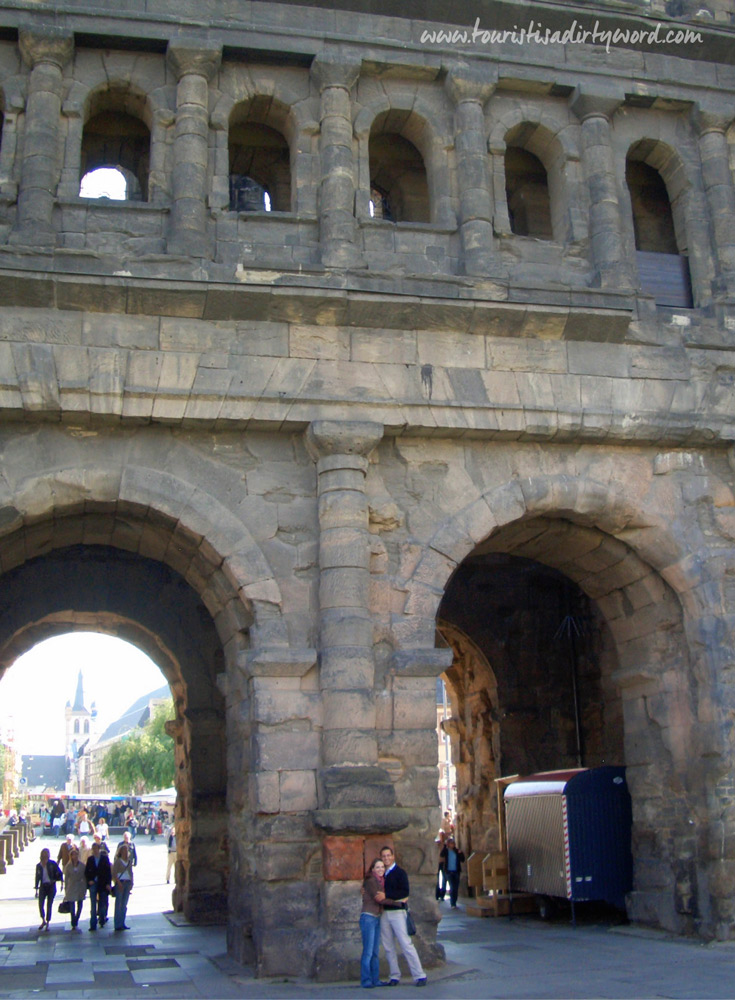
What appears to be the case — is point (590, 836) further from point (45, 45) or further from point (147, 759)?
point (147, 759)

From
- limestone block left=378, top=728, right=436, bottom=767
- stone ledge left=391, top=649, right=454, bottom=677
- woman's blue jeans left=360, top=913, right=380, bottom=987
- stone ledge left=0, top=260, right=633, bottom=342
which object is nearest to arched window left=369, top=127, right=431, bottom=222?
stone ledge left=0, top=260, right=633, bottom=342

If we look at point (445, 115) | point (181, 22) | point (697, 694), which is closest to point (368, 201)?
point (445, 115)

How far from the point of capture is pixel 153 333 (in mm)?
9672

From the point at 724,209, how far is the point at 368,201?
4116mm

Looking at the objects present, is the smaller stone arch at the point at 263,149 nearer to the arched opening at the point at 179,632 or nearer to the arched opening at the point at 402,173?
the arched opening at the point at 402,173

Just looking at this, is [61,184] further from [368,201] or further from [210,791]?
[210,791]

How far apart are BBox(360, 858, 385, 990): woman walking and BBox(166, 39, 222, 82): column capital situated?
8127 millimetres

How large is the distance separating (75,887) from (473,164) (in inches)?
405

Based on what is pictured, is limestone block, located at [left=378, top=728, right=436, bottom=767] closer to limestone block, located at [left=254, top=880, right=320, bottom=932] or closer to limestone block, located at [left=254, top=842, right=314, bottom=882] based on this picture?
limestone block, located at [left=254, top=842, right=314, bottom=882]

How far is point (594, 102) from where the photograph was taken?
11445 millimetres

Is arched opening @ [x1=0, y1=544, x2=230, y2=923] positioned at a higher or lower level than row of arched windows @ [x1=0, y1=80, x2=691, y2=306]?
lower

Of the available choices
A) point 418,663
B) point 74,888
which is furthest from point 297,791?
point 74,888

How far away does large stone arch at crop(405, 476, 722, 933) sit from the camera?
32.4ft

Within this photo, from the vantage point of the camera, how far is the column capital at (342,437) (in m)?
9.57
